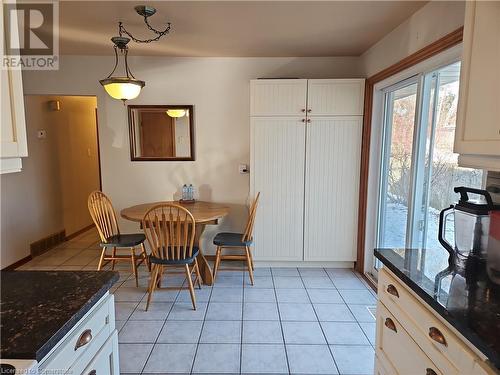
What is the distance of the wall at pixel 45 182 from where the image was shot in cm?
361

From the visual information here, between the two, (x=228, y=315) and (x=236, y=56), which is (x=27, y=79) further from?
(x=228, y=315)

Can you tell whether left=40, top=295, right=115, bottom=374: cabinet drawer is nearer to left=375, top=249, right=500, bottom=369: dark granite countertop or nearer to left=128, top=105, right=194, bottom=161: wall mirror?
left=375, top=249, right=500, bottom=369: dark granite countertop

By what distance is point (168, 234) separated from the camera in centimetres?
268

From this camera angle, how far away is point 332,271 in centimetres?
352

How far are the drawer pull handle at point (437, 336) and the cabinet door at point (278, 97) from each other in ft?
8.36

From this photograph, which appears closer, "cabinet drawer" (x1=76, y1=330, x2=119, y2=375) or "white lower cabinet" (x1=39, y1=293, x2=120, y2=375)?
"white lower cabinet" (x1=39, y1=293, x2=120, y2=375)

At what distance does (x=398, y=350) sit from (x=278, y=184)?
7.31 feet

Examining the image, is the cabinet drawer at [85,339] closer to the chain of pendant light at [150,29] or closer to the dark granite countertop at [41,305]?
the dark granite countertop at [41,305]

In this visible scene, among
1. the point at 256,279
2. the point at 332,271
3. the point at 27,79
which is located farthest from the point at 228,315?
the point at 27,79

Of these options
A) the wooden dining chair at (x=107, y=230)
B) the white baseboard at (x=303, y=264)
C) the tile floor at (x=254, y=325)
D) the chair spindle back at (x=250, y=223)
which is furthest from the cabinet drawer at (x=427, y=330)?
the wooden dining chair at (x=107, y=230)

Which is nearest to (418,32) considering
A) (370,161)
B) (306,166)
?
(370,161)

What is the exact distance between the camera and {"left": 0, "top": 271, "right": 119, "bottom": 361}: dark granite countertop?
2.87 ft

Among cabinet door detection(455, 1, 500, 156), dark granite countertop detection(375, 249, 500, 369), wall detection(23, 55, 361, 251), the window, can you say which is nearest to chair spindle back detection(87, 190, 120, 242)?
wall detection(23, 55, 361, 251)

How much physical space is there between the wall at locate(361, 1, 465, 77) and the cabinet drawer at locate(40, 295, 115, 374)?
238 cm
